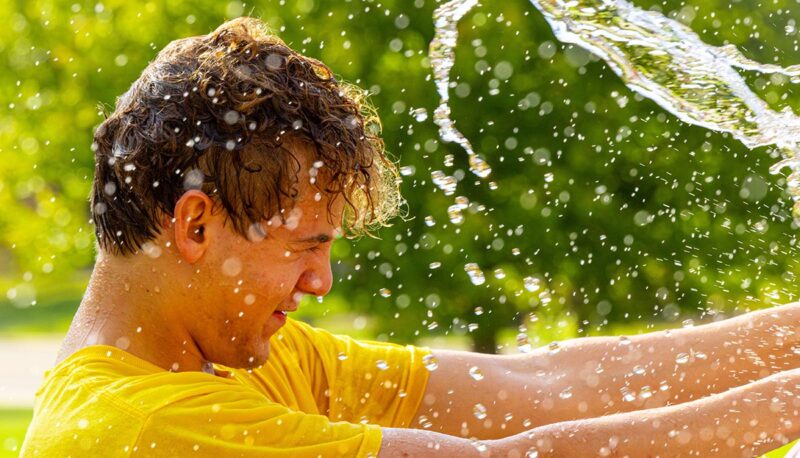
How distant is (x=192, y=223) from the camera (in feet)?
7.25

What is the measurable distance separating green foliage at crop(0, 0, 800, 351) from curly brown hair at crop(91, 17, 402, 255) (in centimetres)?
591

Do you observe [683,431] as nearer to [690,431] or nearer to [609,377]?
[690,431]

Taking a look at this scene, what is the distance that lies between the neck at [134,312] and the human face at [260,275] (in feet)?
0.23

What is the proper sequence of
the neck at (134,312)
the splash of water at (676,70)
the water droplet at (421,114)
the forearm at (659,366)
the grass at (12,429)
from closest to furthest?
the neck at (134,312), the forearm at (659,366), the splash of water at (676,70), the water droplet at (421,114), the grass at (12,429)

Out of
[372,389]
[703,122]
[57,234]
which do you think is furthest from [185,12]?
[372,389]

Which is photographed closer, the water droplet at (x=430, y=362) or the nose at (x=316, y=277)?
the nose at (x=316, y=277)

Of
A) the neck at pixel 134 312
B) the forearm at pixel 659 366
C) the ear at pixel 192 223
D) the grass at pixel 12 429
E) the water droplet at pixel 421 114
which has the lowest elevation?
the grass at pixel 12 429

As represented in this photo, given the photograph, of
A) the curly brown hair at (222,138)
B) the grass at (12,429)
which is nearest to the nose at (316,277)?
the curly brown hair at (222,138)

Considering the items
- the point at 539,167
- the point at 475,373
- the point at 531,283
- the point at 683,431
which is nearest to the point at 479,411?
the point at 475,373

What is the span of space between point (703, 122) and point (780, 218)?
5672 mm

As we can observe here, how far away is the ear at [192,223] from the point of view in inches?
86.5

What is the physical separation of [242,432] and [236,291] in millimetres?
373

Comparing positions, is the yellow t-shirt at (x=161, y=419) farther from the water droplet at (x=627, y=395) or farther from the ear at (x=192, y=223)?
the water droplet at (x=627, y=395)

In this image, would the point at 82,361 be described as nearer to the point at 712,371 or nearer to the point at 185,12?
the point at 712,371
